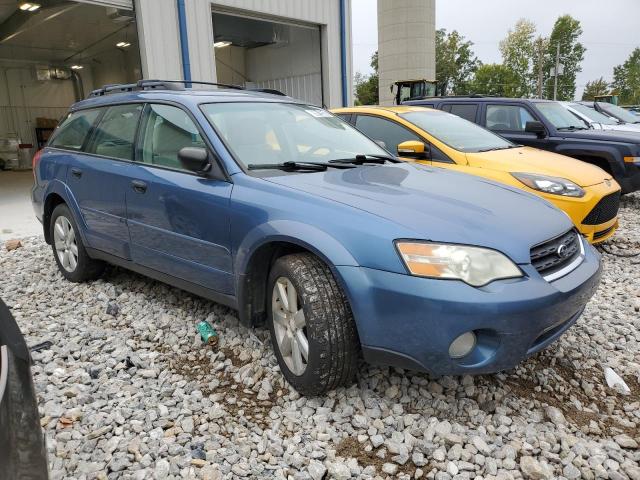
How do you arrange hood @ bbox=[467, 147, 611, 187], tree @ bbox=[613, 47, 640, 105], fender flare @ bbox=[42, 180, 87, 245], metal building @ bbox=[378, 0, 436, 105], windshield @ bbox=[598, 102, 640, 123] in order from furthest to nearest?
tree @ bbox=[613, 47, 640, 105], metal building @ bbox=[378, 0, 436, 105], windshield @ bbox=[598, 102, 640, 123], hood @ bbox=[467, 147, 611, 187], fender flare @ bbox=[42, 180, 87, 245]

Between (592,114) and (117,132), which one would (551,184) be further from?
(592,114)

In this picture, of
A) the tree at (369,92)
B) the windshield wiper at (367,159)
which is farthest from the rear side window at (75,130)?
the tree at (369,92)

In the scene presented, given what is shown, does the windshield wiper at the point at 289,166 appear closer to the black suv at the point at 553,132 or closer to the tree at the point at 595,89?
the black suv at the point at 553,132

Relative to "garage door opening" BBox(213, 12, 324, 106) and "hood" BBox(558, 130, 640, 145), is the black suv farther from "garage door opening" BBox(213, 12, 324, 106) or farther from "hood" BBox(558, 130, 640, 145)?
"garage door opening" BBox(213, 12, 324, 106)

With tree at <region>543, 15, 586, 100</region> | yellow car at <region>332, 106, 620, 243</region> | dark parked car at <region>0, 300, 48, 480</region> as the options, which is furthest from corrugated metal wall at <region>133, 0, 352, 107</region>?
tree at <region>543, 15, 586, 100</region>

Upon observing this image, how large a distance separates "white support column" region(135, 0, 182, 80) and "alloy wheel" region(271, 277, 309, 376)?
25.1 ft

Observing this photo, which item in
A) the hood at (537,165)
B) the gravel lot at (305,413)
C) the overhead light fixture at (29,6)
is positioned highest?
the overhead light fixture at (29,6)

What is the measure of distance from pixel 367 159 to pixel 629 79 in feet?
245

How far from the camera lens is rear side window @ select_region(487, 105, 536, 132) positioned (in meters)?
7.42

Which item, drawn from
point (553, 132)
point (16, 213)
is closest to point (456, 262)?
point (553, 132)

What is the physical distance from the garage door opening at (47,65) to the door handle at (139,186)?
11050 mm

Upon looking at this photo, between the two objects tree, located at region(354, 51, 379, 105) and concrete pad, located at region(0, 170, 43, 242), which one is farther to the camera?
tree, located at region(354, 51, 379, 105)

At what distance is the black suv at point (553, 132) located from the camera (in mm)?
6875

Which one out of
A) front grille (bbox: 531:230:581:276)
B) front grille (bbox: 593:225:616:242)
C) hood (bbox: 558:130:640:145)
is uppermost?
hood (bbox: 558:130:640:145)
